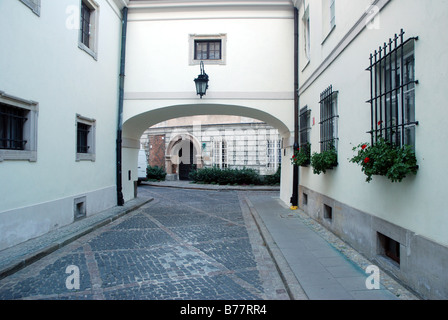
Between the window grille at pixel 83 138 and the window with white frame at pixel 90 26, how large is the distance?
75.3 inches

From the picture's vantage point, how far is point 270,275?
13.7 ft

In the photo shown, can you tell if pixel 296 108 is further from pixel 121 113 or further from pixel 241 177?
pixel 241 177

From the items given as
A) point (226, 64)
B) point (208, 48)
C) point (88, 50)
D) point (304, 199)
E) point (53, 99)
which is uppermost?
point (208, 48)

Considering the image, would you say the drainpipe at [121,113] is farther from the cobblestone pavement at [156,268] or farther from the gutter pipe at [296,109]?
the gutter pipe at [296,109]

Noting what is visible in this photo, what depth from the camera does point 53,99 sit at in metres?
6.28

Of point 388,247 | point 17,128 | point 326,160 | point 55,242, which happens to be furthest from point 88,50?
point 388,247

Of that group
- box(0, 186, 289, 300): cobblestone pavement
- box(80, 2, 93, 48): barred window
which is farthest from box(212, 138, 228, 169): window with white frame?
box(0, 186, 289, 300): cobblestone pavement

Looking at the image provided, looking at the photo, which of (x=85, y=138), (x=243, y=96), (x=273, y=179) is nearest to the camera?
(x=85, y=138)

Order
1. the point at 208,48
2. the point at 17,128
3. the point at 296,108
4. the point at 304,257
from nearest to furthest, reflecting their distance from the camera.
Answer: the point at 304,257, the point at 17,128, the point at 296,108, the point at 208,48

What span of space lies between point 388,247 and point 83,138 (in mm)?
7393

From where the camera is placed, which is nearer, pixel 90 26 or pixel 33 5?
pixel 33 5

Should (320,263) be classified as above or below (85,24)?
below

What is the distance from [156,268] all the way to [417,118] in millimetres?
3939

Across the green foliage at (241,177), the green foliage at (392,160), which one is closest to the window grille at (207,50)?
the green foliage at (392,160)
